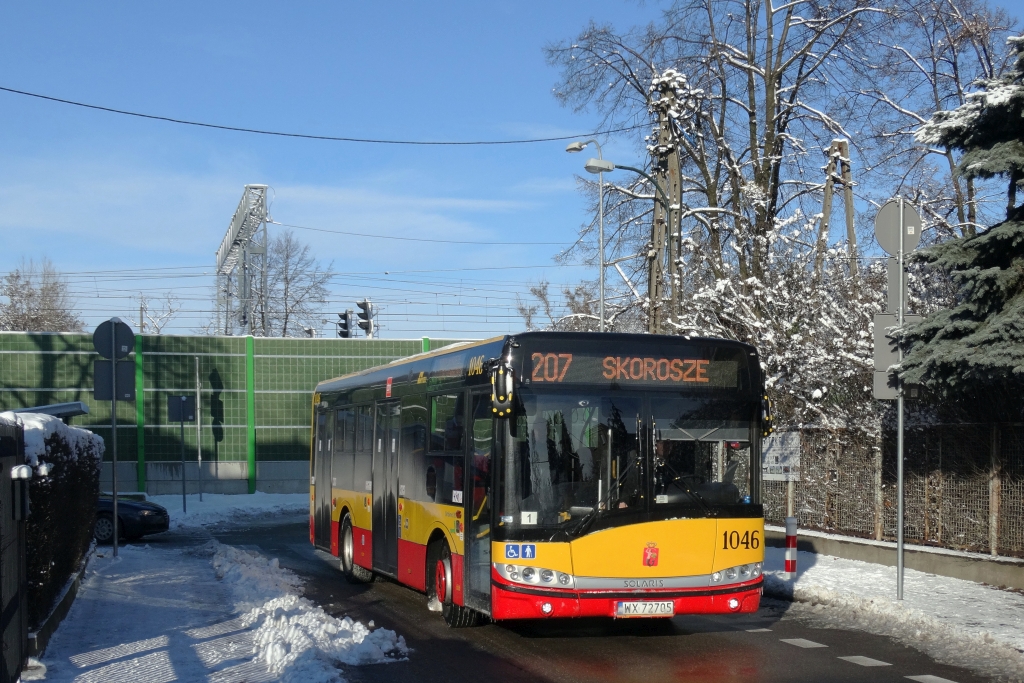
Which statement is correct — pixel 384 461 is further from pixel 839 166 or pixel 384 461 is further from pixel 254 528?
pixel 839 166

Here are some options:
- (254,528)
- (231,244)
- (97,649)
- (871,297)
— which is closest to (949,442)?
(871,297)

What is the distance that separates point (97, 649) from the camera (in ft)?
30.6

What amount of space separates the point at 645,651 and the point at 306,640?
3099mm

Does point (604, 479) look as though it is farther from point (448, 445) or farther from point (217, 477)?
point (217, 477)

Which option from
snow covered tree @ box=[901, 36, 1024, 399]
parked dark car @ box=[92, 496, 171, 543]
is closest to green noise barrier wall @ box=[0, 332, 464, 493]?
parked dark car @ box=[92, 496, 171, 543]

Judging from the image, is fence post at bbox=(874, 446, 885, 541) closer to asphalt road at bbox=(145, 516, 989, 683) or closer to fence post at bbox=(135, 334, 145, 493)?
asphalt road at bbox=(145, 516, 989, 683)

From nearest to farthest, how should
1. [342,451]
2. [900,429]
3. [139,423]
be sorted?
[900,429], [342,451], [139,423]

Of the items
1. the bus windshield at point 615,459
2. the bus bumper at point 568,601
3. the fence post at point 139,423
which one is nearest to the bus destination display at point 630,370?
the bus windshield at point 615,459

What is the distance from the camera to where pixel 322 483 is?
60.2 ft

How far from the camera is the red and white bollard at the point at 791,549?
46.3 feet

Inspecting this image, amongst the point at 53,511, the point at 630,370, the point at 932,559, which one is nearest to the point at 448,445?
the point at 630,370

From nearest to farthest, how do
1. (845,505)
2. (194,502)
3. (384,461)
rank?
(384,461)
(845,505)
(194,502)

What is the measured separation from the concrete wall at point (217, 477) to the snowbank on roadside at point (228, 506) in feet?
2.01

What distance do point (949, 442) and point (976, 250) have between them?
3.35 meters
